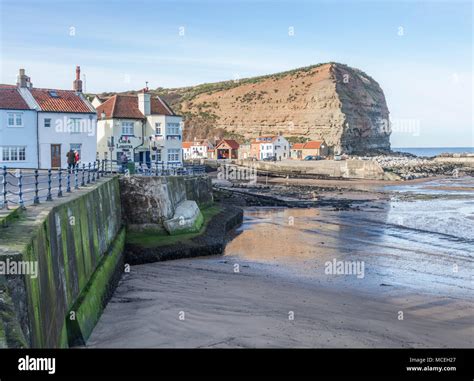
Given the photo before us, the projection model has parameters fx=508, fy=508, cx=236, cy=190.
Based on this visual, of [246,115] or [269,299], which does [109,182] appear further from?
[246,115]

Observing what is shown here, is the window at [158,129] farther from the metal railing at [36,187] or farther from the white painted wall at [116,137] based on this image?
the metal railing at [36,187]

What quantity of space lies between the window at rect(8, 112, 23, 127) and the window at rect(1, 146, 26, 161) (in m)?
1.52

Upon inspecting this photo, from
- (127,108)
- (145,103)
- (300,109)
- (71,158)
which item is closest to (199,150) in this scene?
(300,109)

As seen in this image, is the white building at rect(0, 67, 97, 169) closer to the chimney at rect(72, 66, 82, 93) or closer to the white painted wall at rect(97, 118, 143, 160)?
the chimney at rect(72, 66, 82, 93)

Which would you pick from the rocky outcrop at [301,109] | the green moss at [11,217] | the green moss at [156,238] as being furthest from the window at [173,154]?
the rocky outcrop at [301,109]

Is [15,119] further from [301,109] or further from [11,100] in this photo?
[301,109]

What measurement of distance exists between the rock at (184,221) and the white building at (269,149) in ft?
239

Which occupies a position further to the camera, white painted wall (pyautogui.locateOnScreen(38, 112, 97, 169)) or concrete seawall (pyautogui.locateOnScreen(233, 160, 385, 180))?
concrete seawall (pyautogui.locateOnScreen(233, 160, 385, 180))

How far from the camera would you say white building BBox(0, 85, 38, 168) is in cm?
3244

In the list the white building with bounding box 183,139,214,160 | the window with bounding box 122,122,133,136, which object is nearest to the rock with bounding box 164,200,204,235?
the window with bounding box 122,122,133,136

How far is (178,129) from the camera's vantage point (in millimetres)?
44531

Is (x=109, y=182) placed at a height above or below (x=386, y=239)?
above

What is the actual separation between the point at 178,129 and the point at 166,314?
3241 cm
